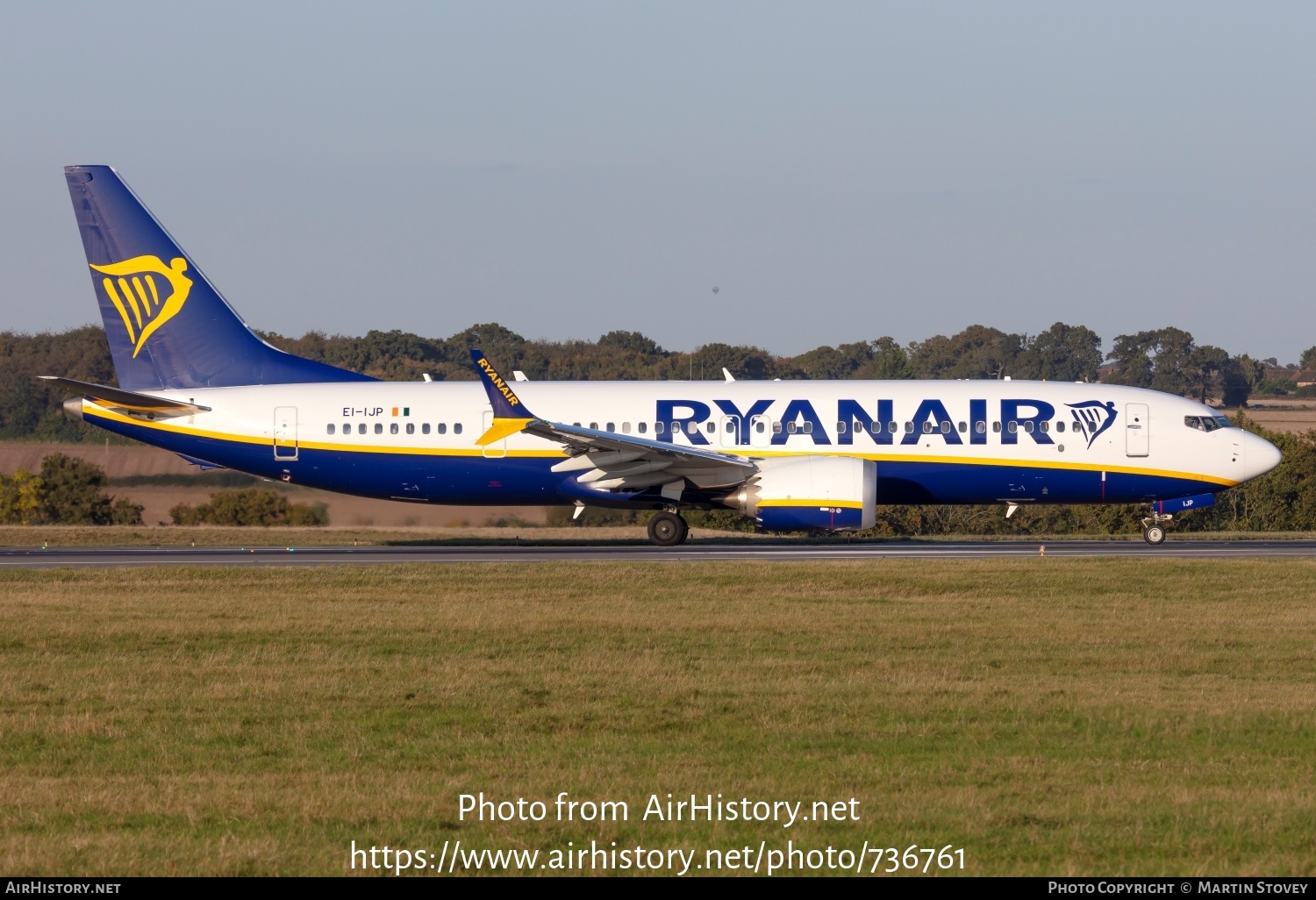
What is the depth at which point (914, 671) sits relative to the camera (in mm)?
16375

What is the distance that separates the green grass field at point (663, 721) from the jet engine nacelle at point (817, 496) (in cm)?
875

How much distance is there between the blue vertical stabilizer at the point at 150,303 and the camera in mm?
37562

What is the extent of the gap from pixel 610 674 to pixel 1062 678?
4.78 m

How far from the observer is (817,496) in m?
33.8

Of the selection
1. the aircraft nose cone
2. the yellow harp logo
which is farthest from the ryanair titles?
the yellow harp logo

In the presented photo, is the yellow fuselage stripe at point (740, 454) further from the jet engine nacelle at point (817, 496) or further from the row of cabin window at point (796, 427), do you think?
the jet engine nacelle at point (817, 496)

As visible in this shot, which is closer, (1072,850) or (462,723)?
(1072,850)

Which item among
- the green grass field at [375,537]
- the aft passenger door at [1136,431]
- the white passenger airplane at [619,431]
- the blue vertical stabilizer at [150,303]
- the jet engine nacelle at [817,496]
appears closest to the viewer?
the jet engine nacelle at [817,496]

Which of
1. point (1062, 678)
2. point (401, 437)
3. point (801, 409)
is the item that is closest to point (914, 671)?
point (1062, 678)

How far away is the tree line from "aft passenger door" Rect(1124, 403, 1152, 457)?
26.1 meters

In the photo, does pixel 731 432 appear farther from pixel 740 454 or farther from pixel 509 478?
pixel 509 478

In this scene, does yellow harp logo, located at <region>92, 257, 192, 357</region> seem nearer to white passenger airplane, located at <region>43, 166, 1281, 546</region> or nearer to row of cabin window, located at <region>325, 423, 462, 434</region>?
white passenger airplane, located at <region>43, 166, 1281, 546</region>

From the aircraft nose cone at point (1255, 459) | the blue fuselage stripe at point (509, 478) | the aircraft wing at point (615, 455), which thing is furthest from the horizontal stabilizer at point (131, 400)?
the aircraft nose cone at point (1255, 459)

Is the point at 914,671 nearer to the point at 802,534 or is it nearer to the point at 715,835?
the point at 715,835
